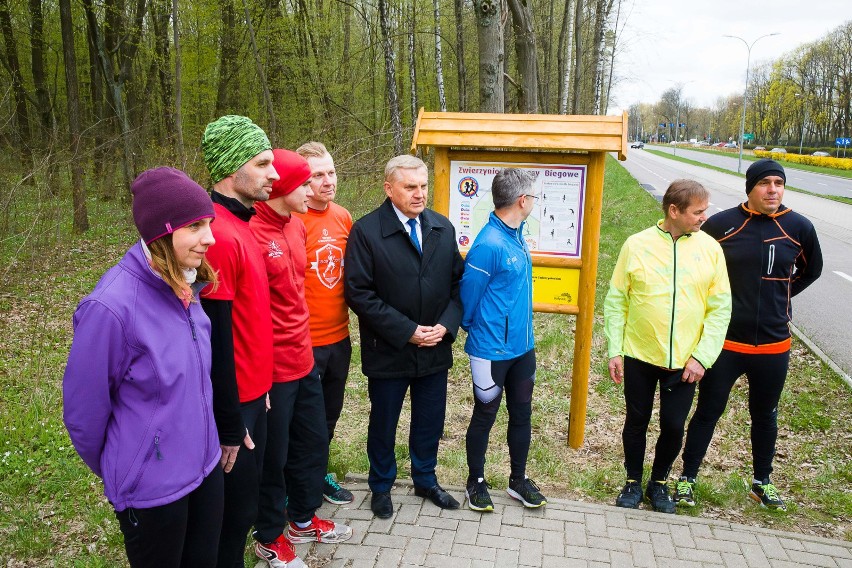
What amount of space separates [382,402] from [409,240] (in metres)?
0.96

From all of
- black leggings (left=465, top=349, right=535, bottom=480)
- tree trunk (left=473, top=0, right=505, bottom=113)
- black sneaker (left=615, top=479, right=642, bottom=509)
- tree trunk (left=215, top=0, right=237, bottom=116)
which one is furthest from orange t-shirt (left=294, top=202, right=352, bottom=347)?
tree trunk (left=215, top=0, right=237, bottom=116)

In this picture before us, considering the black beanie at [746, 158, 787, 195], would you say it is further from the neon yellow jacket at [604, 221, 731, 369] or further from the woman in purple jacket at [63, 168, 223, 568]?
the woman in purple jacket at [63, 168, 223, 568]

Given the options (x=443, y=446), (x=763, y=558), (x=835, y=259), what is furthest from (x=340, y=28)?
(x=763, y=558)

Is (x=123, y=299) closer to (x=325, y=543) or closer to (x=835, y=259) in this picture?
(x=325, y=543)

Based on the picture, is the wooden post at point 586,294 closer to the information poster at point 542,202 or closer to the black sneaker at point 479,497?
the information poster at point 542,202

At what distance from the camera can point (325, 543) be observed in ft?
11.3

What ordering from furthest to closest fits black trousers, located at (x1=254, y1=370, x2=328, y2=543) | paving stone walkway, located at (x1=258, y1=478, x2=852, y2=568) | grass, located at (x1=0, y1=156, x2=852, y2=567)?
grass, located at (x1=0, y1=156, x2=852, y2=567), paving stone walkway, located at (x1=258, y1=478, x2=852, y2=568), black trousers, located at (x1=254, y1=370, x2=328, y2=543)

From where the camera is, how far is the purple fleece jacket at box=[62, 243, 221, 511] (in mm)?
1947

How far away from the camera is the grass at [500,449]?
144 inches

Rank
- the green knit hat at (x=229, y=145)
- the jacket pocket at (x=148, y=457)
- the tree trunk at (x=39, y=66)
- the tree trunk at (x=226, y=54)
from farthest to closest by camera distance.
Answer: the tree trunk at (x=39, y=66), the tree trunk at (x=226, y=54), the green knit hat at (x=229, y=145), the jacket pocket at (x=148, y=457)

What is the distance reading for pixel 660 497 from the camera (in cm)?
391

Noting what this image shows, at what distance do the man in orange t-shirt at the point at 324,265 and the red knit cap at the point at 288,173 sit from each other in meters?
0.37

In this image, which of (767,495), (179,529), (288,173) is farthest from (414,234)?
(767,495)

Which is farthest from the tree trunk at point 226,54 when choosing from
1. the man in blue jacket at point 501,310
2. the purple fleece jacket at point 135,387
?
the purple fleece jacket at point 135,387
